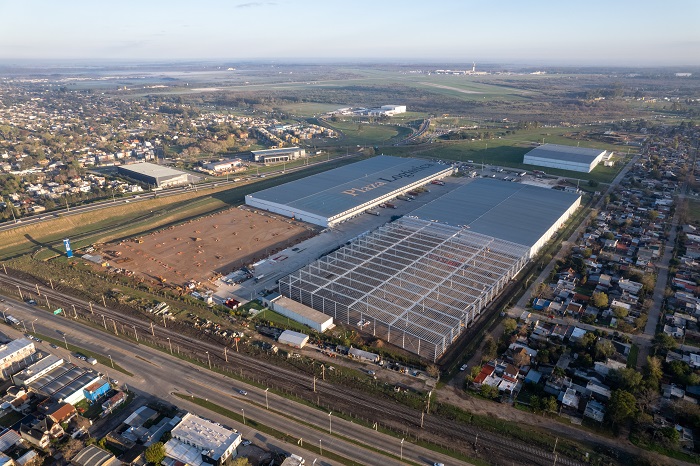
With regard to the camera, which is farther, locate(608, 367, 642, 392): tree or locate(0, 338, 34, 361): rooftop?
locate(0, 338, 34, 361): rooftop

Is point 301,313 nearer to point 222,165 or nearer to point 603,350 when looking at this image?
point 603,350

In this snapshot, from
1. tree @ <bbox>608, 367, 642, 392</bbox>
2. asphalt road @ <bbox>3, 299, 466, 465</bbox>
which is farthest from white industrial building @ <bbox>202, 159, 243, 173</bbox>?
tree @ <bbox>608, 367, 642, 392</bbox>

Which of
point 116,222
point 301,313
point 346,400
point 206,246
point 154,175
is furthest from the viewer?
point 154,175

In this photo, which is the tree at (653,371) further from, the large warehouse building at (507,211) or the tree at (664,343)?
the large warehouse building at (507,211)

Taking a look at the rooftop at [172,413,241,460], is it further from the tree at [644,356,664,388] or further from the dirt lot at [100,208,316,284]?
the tree at [644,356,664,388]

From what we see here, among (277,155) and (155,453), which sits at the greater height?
(277,155)

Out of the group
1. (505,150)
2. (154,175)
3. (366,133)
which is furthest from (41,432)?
(366,133)
